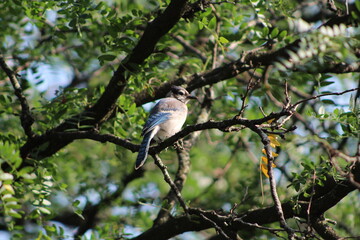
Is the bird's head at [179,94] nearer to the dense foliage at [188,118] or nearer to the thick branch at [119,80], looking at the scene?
the dense foliage at [188,118]

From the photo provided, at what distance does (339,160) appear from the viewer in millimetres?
4031

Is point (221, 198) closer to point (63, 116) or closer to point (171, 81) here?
point (171, 81)

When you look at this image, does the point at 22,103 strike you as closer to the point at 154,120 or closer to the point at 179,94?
the point at 154,120

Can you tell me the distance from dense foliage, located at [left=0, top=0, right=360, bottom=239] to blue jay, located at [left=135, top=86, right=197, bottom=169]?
193mm

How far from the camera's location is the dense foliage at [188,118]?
11.9 feet

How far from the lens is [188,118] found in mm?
6555

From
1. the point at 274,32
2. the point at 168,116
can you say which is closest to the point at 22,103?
the point at 168,116

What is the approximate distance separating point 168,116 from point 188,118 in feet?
2.59

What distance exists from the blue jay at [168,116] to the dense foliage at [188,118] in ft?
0.63

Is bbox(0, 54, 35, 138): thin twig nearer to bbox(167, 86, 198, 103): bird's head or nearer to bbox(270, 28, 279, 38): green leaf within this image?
bbox(167, 86, 198, 103): bird's head

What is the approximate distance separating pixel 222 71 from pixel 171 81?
0.67 m

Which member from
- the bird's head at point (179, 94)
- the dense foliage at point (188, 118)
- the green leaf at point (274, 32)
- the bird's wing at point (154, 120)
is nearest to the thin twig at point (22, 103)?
the dense foliage at point (188, 118)

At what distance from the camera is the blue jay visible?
5429 millimetres

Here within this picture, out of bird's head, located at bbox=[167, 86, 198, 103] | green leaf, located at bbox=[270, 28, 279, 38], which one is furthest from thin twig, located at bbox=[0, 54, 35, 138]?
green leaf, located at bbox=[270, 28, 279, 38]
